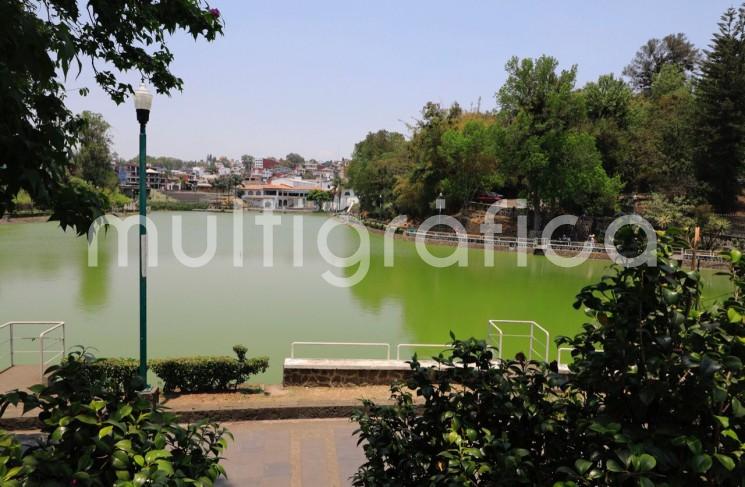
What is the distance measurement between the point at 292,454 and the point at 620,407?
368 cm

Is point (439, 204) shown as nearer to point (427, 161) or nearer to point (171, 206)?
point (427, 161)

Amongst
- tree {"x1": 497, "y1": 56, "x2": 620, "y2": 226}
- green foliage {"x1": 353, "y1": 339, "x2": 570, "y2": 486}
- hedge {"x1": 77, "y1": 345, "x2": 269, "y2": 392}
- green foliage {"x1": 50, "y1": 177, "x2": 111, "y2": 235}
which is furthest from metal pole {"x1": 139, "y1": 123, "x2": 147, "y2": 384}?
tree {"x1": 497, "y1": 56, "x2": 620, "y2": 226}

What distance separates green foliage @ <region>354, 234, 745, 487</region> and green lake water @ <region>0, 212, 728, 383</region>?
5.55 m

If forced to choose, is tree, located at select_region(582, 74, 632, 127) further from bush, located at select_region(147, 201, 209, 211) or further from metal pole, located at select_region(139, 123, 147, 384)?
bush, located at select_region(147, 201, 209, 211)

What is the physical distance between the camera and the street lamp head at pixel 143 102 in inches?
207

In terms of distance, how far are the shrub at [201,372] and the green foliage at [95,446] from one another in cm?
430

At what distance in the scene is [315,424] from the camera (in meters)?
5.52

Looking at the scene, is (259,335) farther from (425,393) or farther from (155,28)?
(425,393)

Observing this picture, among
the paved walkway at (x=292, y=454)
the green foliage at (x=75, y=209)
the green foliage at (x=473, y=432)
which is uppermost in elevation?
the green foliage at (x=75, y=209)

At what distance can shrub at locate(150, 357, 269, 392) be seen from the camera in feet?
20.3

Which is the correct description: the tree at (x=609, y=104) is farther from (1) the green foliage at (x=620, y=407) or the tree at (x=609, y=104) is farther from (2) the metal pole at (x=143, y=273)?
(1) the green foliage at (x=620, y=407)

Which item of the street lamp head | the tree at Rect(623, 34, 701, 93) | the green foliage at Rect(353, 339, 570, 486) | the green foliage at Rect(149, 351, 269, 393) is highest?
the tree at Rect(623, 34, 701, 93)

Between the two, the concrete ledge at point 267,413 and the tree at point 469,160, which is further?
the tree at point 469,160

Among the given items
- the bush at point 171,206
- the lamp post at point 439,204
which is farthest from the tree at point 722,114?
the bush at point 171,206
